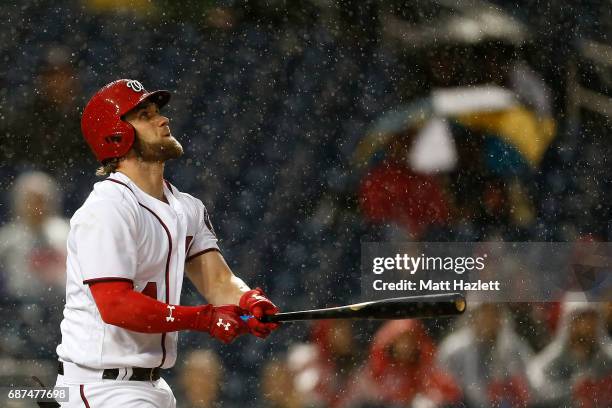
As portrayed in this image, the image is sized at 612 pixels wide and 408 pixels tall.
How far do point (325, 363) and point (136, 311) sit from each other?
8.31 ft

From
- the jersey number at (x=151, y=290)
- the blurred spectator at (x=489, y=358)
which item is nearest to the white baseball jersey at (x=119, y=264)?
the jersey number at (x=151, y=290)

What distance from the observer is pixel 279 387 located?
13.9ft

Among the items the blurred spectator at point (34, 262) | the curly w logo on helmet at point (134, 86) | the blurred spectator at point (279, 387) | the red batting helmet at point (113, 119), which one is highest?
the curly w logo on helmet at point (134, 86)

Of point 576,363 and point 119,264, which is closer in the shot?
point 119,264

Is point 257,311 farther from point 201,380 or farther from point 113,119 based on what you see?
point 201,380

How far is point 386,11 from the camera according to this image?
438cm

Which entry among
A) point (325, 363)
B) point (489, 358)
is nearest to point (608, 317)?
point (489, 358)

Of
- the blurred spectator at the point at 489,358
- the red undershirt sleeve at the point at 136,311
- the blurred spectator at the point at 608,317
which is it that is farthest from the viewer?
the blurred spectator at the point at 608,317

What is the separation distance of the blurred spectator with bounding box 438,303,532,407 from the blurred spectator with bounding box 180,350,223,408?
1.10 metres

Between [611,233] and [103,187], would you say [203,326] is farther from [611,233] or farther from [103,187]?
[611,233]

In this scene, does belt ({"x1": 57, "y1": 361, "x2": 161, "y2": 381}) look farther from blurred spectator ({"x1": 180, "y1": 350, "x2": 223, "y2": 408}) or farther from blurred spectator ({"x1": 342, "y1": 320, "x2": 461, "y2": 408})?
blurred spectator ({"x1": 342, "y1": 320, "x2": 461, "y2": 408})

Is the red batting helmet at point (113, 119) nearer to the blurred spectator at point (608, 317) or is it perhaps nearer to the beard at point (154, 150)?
the beard at point (154, 150)

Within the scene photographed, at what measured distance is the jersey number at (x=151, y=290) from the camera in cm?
203

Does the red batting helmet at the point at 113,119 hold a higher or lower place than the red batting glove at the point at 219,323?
higher
